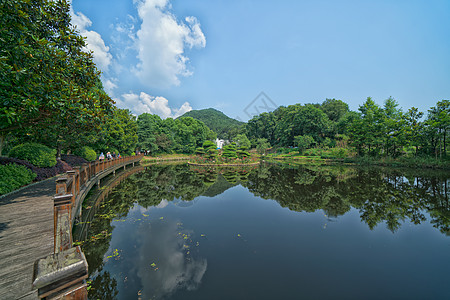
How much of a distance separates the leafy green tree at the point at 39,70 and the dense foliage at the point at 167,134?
2726cm

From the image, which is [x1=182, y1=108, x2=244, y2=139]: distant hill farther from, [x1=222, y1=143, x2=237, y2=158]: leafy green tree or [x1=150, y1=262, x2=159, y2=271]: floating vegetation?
[x1=150, y1=262, x2=159, y2=271]: floating vegetation

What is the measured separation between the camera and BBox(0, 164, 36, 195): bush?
625 cm

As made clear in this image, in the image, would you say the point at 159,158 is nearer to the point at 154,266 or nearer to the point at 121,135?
the point at 121,135

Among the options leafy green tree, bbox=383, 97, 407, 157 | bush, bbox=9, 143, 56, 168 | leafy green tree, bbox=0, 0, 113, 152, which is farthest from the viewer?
leafy green tree, bbox=383, 97, 407, 157

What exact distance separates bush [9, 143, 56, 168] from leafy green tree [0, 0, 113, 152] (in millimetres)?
5611

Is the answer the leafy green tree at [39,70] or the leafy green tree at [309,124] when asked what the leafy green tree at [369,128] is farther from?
the leafy green tree at [39,70]

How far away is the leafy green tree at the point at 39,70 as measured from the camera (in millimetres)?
3707

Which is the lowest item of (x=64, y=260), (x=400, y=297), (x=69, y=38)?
(x=400, y=297)

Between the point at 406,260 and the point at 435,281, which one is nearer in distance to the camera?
the point at 435,281

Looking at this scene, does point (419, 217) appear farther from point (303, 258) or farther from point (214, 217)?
point (214, 217)

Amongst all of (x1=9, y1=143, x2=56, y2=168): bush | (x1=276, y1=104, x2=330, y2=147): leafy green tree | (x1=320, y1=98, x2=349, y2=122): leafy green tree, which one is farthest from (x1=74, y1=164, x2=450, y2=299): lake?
(x1=320, y1=98, x2=349, y2=122): leafy green tree

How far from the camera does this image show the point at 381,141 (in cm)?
2361

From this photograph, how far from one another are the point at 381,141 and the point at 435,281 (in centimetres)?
2686

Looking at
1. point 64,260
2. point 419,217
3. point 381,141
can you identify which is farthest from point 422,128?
point 64,260
